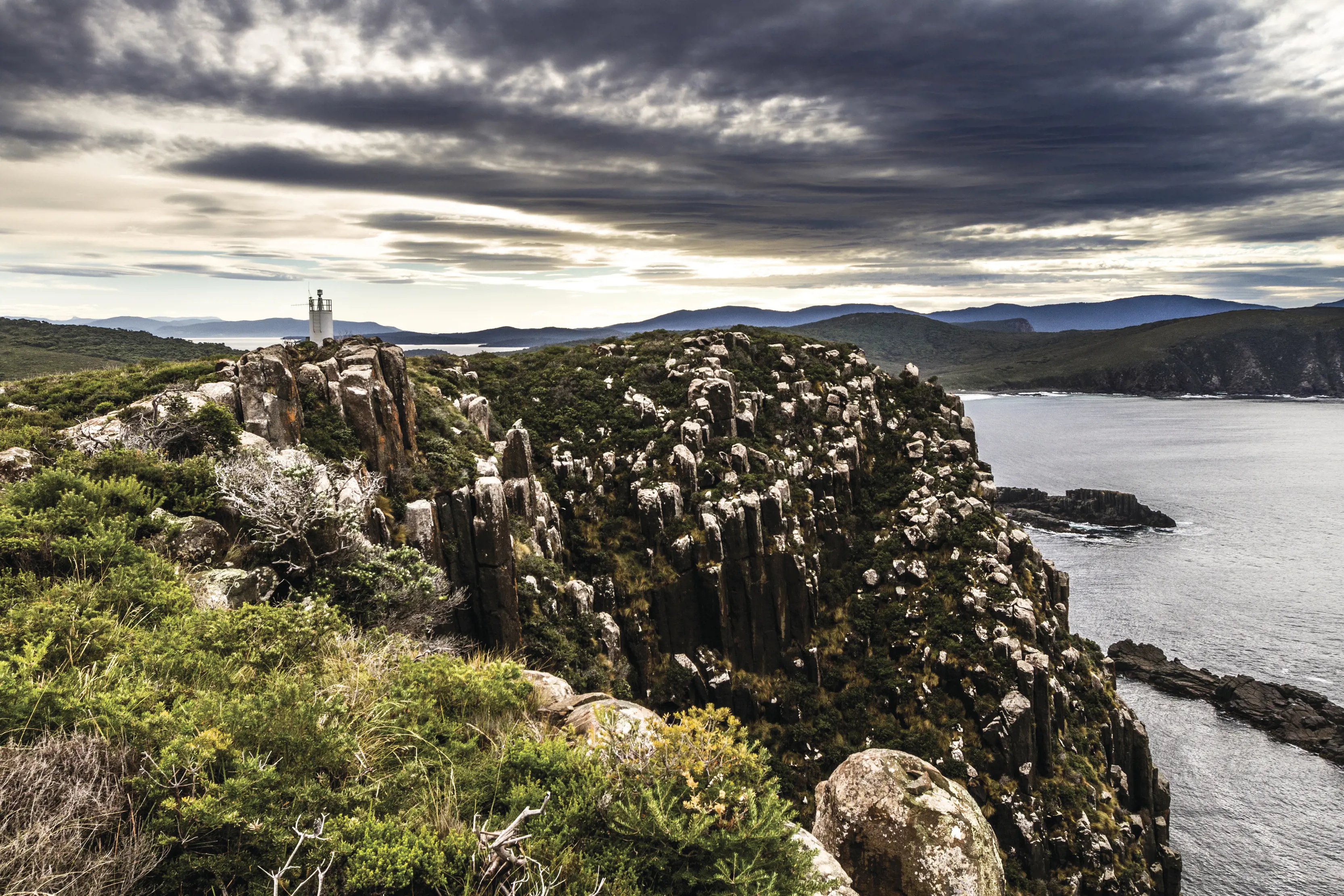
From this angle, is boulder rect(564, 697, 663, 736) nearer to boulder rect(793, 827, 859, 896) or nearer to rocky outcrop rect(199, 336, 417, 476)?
boulder rect(793, 827, 859, 896)

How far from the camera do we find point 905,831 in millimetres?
11156

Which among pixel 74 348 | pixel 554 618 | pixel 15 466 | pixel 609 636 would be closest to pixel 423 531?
pixel 554 618

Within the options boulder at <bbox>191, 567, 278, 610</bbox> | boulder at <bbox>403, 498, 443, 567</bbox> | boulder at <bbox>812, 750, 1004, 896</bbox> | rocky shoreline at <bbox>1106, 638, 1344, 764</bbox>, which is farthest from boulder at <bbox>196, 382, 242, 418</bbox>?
rocky shoreline at <bbox>1106, 638, 1344, 764</bbox>

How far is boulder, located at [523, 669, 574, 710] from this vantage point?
41.4ft

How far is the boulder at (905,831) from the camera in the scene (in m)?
10.8

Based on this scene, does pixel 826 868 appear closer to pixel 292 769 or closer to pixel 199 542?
pixel 292 769

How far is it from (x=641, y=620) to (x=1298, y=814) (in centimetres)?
5904

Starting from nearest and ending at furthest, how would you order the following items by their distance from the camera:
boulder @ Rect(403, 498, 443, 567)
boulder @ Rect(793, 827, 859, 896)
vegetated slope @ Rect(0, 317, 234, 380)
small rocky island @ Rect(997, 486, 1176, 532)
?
boulder @ Rect(793, 827, 859, 896), boulder @ Rect(403, 498, 443, 567), vegetated slope @ Rect(0, 317, 234, 380), small rocky island @ Rect(997, 486, 1176, 532)

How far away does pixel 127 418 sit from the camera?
68.8ft

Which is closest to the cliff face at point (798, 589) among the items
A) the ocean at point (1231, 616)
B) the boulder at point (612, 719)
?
the ocean at point (1231, 616)

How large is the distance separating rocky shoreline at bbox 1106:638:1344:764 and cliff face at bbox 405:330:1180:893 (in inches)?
949

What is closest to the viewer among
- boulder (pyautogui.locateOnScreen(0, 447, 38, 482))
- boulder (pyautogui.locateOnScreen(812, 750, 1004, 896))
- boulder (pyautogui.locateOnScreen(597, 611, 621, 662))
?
boulder (pyautogui.locateOnScreen(812, 750, 1004, 896))

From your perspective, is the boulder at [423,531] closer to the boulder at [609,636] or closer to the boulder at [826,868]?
the boulder at [609,636]

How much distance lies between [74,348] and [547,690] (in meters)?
133
